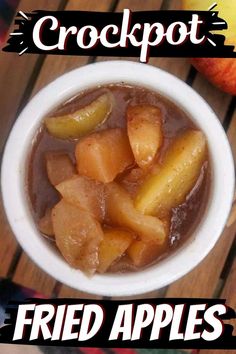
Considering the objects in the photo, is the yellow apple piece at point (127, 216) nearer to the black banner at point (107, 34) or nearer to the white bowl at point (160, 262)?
the white bowl at point (160, 262)

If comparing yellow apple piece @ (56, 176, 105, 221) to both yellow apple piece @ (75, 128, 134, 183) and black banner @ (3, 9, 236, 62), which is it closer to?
yellow apple piece @ (75, 128, 134, 183)

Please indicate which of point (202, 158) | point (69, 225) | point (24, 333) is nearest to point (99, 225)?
point (69, 225)

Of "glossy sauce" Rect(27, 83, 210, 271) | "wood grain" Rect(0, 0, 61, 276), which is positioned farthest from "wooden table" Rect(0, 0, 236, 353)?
"glossy sauce" Rect(27, 83, 210, 271)

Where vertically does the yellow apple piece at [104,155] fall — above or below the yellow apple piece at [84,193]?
above

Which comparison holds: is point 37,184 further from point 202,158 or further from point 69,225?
point 202,158

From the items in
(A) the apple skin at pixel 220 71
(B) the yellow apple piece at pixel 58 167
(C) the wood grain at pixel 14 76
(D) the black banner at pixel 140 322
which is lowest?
(D) the black banner at pixel 140 322

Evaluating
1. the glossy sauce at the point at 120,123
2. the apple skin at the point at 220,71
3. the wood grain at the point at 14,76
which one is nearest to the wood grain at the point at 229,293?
the glossy sauce at the point at 120,123

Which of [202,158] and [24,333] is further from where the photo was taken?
[24,333]

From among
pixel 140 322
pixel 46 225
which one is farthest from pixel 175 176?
pixel 140 322
